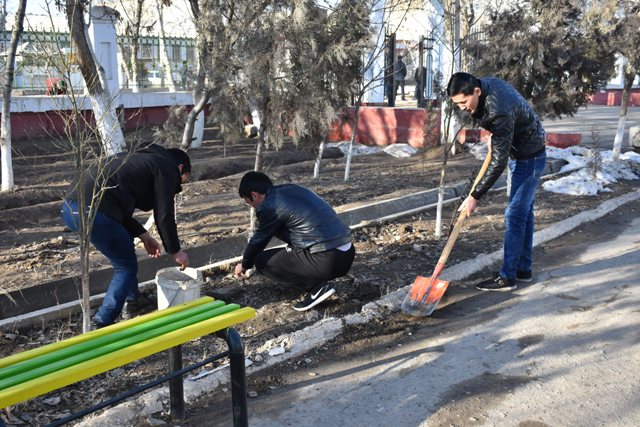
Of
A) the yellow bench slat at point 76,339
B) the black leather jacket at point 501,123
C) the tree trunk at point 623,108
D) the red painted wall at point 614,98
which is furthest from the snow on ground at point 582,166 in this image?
the red painted wall at point 614,98

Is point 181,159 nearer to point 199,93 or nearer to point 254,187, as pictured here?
point 254,187

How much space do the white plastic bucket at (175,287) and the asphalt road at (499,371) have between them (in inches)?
32.6

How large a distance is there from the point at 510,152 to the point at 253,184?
78.9 inches

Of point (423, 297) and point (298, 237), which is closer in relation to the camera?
point (298, 237)

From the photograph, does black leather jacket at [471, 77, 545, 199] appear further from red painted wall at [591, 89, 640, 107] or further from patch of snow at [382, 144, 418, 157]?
red painted wall at [591, 89, 640, 107]

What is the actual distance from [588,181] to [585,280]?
13.3ft

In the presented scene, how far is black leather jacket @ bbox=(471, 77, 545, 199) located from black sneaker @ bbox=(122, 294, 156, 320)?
2493 mm

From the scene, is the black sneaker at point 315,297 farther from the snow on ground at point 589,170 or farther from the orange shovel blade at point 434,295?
the snow on ground at point 589,170

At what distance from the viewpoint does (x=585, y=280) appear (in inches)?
210

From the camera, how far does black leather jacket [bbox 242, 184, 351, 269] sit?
14.6 feet

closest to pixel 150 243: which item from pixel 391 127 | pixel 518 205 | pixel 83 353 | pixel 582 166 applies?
pixel 83 353

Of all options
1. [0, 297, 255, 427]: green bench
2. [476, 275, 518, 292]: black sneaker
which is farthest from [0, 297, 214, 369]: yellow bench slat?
[476, 275, 518, 292]: black sneaker

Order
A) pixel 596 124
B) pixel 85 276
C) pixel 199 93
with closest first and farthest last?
pixel 85 276 → pixel 199 93 → pixel 596 124

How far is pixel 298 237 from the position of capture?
15.0 feet
